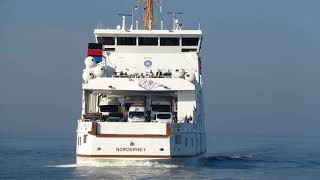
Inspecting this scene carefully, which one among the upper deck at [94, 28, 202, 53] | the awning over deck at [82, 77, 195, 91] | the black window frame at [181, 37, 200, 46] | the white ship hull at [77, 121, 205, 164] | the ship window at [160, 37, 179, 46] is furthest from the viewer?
the black window frame at [181, 37, 200, 46]

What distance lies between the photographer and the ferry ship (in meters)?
36.7

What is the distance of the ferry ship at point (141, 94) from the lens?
1444 inches

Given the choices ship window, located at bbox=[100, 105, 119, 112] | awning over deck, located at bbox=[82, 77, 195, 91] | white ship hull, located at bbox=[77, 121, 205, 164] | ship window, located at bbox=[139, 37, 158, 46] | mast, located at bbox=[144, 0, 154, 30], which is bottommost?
white ship hull, located at bbox=[77, 121, 205, 164]

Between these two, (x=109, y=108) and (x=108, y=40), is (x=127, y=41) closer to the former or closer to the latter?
(x=108, y=40)

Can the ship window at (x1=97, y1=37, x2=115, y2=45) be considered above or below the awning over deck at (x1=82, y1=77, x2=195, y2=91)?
above

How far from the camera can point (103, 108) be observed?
1670 inches

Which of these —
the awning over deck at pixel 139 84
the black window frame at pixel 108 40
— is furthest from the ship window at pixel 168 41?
the awning over deck at pixel 139 84

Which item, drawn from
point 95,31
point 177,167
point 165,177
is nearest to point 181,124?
point 177,167

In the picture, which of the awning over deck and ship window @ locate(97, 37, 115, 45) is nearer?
the awning over deck

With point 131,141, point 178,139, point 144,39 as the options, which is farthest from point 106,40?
point 131,141

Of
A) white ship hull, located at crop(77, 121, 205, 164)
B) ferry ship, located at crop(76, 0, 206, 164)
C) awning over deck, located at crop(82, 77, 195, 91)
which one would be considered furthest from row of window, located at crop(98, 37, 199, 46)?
white ship hull, located at crop(77, 121, 205, 164)

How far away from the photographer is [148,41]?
46.8m

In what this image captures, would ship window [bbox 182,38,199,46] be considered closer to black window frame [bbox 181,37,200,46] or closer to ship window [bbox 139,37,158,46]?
black window frame [bbox 181,37,200,46]

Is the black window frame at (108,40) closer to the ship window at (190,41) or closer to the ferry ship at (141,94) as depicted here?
the ferry ship at (141,94)
